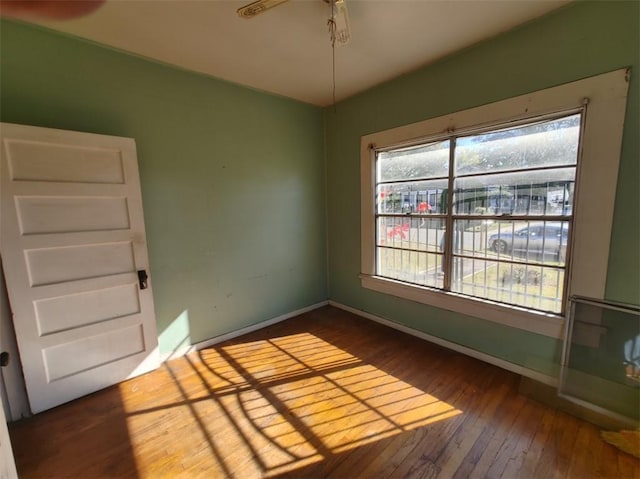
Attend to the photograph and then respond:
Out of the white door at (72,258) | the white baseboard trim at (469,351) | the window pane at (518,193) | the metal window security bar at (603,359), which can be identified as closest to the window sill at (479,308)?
the metal window security bar at (603,359)

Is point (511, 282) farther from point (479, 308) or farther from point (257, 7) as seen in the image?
point (257, 7)

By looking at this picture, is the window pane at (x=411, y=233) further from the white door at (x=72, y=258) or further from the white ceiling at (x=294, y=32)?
the white door at (x=72, y=258)

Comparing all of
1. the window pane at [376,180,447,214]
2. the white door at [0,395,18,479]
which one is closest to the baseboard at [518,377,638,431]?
the window pane at [376,180,447,214]

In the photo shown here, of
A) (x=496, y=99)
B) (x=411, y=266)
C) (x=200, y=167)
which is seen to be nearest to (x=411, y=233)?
(x=411, y=266)

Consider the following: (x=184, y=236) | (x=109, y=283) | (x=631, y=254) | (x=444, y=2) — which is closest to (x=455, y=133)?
(x=444, y=2)

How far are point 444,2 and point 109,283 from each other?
10.0 feet

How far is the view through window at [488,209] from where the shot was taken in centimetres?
198

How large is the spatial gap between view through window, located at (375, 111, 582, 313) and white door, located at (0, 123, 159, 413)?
246 cm

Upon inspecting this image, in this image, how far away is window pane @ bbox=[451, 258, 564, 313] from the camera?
204 cm

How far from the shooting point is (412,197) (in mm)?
2828

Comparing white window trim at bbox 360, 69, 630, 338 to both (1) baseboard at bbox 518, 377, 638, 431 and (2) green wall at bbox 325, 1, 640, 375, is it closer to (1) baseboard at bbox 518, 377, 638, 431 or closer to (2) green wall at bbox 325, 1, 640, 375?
(2) green wall at bbox 325, 1, 640, 375

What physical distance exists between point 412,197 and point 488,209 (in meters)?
0.73

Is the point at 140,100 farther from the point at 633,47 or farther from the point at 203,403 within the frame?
the point at 633,47

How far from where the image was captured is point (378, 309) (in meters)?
3.24
